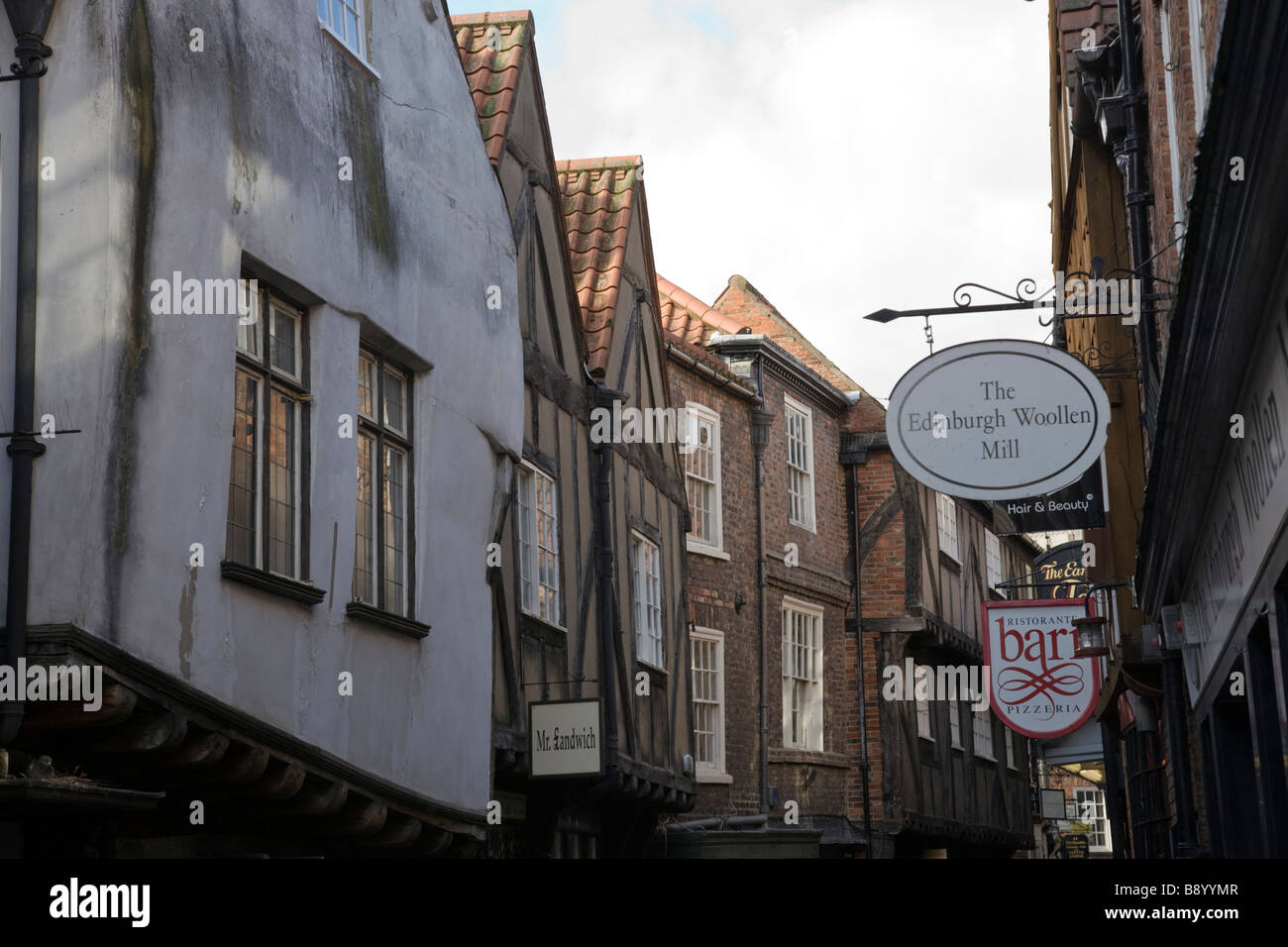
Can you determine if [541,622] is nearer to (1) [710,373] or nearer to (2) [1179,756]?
(2) [1179,756]

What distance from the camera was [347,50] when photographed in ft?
33.6

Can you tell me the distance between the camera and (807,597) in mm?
23031

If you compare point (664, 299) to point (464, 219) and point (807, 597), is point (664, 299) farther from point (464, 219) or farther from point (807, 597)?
point (464, 219)

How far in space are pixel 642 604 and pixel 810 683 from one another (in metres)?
7.00

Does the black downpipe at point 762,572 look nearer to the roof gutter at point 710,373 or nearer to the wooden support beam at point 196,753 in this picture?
the roof gutter at point 710,373

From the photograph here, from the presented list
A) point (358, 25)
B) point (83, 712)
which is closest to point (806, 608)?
point (358, 25)

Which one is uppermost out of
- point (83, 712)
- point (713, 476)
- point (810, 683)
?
point (713, 476)

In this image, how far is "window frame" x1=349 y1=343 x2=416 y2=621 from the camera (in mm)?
10164

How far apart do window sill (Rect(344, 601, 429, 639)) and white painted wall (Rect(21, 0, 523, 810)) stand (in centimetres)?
7

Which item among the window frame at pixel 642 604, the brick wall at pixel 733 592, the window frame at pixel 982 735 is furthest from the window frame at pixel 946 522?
the window frame at pixel 642 604

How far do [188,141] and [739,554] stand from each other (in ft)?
44.8

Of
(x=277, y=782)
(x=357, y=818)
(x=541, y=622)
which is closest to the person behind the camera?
(x=277, y=782)

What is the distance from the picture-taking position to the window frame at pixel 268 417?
8.70 metres

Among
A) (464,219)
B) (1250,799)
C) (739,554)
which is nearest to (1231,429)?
(1250,799)
